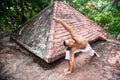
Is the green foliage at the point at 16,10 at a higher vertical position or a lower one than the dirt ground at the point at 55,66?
higher

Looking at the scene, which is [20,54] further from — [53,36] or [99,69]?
[99,69]

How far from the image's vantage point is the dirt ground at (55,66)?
5.54m

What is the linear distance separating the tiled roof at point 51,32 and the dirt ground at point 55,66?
0.95 ft

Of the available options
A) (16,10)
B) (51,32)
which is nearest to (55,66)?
(51,32)

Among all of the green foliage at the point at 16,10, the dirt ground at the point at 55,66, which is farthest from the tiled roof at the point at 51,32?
the green foliage at the point at 16,10

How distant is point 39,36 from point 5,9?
3143 millimetres

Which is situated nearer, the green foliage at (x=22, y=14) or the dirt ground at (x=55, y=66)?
the dirt ground at (x=55, y=66)

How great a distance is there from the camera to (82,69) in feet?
19.1

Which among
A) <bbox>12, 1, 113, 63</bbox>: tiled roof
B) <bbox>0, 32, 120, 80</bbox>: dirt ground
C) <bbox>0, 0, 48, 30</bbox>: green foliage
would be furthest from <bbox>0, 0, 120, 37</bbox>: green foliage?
<bbox>0, 32, 120, 80</bbox>: dirt ground

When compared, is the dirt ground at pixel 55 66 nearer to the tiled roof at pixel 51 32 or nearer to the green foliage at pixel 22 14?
the tiled roof at pixel 51 32

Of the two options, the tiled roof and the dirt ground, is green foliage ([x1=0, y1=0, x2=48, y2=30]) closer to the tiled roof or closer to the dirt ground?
the tiled roof

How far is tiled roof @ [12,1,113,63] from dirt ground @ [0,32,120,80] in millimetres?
289

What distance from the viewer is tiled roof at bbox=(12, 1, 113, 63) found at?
20.8 feet

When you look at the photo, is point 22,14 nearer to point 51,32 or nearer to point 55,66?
point 51,32
